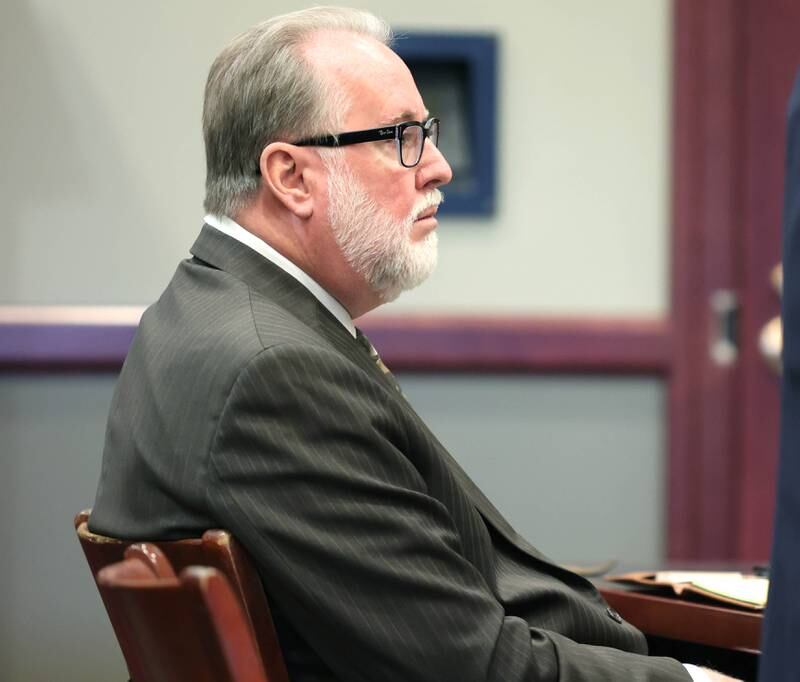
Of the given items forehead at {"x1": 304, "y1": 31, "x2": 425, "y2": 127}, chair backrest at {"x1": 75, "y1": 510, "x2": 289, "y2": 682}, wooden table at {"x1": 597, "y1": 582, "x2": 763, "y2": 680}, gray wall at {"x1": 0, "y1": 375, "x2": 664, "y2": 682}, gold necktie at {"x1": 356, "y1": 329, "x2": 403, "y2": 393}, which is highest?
forehead at {"x1": 304, "y1": 31, "x2": 425, "y2": 127}

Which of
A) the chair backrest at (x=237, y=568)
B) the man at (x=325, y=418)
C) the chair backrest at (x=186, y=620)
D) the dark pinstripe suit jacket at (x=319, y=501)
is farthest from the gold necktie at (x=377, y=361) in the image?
the chair backrest at (x=186, y=620)

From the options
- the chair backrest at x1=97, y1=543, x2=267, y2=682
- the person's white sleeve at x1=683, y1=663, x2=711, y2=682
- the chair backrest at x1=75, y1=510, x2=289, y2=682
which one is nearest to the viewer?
the chair backrest at x1=97, y1=543, x2=267, y2=682

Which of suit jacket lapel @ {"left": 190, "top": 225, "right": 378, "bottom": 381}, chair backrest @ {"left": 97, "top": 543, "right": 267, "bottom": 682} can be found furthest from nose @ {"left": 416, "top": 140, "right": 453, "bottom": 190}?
chair backrest @ {"left": 97, "top": 543, "right": 267, "bottom": 682}

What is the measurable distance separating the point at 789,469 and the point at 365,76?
1.04 meters

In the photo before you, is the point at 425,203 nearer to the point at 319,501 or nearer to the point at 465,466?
the point at 319,501

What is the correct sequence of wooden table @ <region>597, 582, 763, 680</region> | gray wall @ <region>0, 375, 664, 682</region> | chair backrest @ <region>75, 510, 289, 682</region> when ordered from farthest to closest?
1. gray wall @ <region>0, 375, 664, 682</region>
2. wooden table @ <region>597, 582, 763, 680</region>
3. chair backrest @ <region>75, 510, 289, 682</region>

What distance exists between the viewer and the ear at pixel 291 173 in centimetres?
173

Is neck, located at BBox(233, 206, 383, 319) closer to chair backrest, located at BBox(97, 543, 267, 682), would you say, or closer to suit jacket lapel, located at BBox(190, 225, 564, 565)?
suit jacket lapel, located at BBox(190, 225, 564, 565)

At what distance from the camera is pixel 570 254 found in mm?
3498

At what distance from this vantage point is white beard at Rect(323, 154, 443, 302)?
1.75 metres

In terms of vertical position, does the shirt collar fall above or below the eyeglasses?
below

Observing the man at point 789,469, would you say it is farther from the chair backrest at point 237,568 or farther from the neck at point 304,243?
the neck at point 304,243

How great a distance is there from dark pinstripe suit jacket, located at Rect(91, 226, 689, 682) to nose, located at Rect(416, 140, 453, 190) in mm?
377

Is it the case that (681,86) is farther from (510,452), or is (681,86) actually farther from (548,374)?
(510,452)
